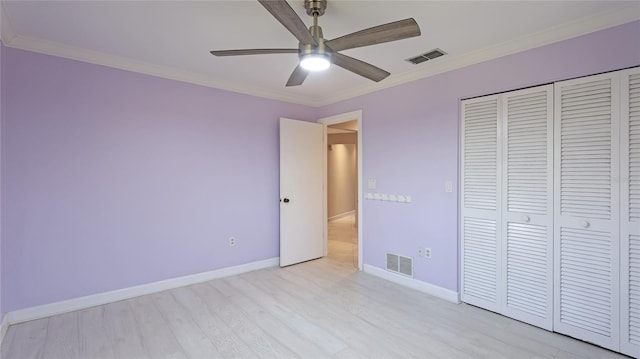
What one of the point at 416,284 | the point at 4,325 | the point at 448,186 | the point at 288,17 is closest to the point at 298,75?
the point at 288,17

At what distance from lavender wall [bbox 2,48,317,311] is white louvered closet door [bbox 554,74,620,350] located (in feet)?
10.6

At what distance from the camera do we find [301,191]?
4.23m

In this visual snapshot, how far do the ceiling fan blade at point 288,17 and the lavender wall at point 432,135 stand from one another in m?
1.87

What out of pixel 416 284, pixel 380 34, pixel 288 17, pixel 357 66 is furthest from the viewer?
pixel 416 284

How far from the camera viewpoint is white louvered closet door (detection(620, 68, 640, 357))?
2.02 metres

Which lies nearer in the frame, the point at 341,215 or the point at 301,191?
the point at 301,191

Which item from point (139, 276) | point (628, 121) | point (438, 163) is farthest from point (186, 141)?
point (628, 121)

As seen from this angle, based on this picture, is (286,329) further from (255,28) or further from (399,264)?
(255,28)

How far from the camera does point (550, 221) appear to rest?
2385mm

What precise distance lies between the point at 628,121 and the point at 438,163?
4.60 feet

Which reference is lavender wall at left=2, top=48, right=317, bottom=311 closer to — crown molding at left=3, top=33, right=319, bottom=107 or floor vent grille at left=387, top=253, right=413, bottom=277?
crown molding at left=3, top=33, right=319, bottom=107

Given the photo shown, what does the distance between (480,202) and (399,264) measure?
1185 mm

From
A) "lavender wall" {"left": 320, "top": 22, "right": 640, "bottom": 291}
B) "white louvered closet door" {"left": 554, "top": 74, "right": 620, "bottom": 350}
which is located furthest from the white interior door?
"white louvered closet door" {"left": 554, "top": 74, "right": 620, "bottom": 350}

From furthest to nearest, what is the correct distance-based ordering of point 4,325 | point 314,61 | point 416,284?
1. point 416,284
2. point 4,325
3. point 314,61
